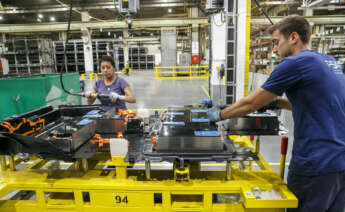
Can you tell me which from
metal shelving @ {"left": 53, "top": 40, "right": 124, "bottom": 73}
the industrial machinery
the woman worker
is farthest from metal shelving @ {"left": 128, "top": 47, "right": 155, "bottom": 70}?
the industrial machinery

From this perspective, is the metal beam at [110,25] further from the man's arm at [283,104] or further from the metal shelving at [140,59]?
the man's arm at [283,104]

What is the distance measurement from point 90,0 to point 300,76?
1511 cm

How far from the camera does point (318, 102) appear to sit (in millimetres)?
1347

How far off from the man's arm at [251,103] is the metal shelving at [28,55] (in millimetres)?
16158

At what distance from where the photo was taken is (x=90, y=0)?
13.7m

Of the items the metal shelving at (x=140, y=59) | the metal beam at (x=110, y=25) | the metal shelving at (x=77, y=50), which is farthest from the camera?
the metal shelving at (x=140, y=59)

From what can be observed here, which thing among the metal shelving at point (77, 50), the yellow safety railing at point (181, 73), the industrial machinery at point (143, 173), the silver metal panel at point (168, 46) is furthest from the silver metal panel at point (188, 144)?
the metal shelving at point (77, 50)

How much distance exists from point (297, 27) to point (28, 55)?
17.4 m

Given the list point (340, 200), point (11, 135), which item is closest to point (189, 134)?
point (340, 200)

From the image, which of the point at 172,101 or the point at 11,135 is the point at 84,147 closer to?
the point at 11,135

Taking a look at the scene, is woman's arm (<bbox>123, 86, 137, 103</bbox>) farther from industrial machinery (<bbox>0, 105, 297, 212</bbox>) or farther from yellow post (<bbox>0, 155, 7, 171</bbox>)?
yellow post (<bbox>0, 155, 7, 171</bbox>)

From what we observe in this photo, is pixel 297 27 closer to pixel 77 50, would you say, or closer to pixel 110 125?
pixel 110 125

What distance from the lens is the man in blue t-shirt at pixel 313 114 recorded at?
1.34m

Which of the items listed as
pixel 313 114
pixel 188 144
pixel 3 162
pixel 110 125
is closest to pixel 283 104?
pixel 313 114
